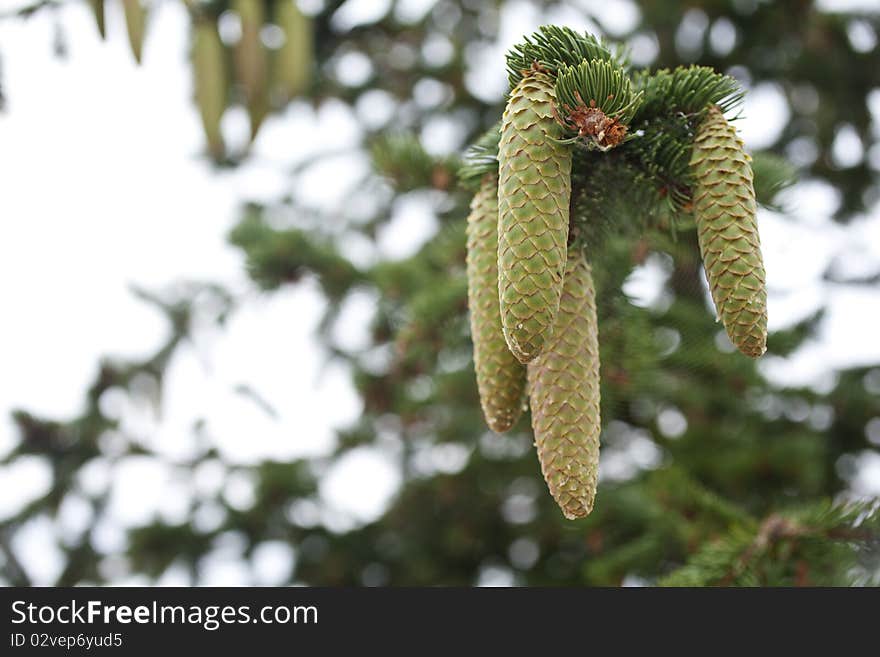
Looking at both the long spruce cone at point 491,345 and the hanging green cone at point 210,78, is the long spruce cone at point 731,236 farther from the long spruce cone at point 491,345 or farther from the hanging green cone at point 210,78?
the hanging green cone at point 210,78

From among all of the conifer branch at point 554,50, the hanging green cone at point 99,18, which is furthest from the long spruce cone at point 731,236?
the hanging green cone at point 99,18

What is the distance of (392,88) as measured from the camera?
321cm

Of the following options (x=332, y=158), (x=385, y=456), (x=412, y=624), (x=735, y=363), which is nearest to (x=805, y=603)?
(x=412, y=624)

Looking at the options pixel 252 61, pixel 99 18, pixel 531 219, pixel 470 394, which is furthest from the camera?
pixel 470 394

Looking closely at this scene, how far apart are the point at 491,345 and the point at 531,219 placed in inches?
5.5

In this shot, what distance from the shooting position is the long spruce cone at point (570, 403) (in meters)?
0.64

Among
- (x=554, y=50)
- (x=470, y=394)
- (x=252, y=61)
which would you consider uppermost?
(x=252, y=61)

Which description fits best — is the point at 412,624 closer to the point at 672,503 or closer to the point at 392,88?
the point at 672,503

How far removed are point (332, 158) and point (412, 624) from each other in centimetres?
235

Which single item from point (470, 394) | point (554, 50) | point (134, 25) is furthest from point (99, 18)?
point (470, 394)

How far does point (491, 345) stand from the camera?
0.71 metres

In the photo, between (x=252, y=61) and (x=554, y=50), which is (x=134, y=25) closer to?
(x=252, y=61)

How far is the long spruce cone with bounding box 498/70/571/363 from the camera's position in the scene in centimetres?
59

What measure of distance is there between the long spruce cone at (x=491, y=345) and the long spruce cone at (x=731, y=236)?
169 millimetres
